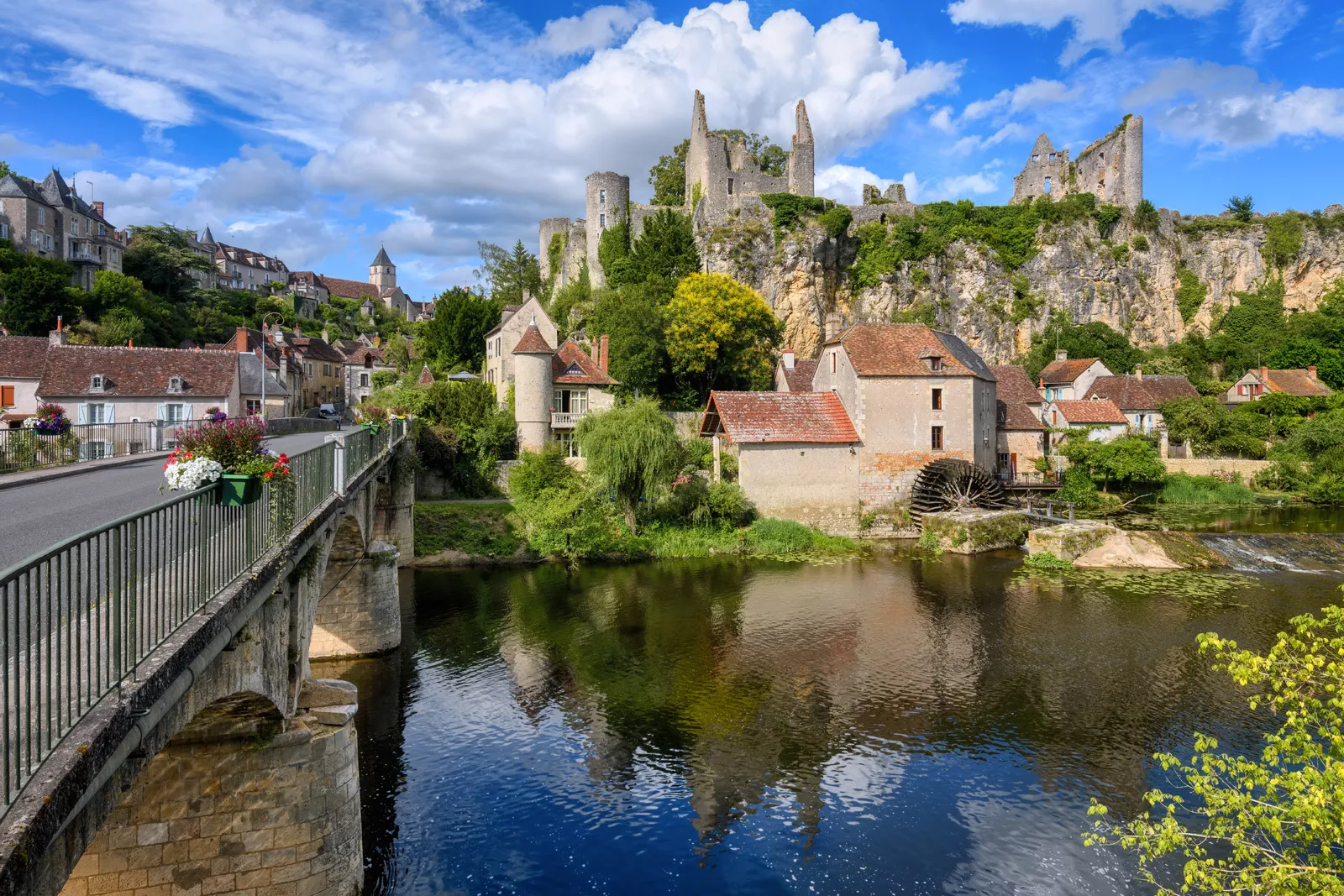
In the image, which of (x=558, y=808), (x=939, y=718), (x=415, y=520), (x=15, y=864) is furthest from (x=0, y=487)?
(x=415, y=520)

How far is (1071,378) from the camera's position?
60.3 metres

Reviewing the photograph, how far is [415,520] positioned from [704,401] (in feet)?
65.5

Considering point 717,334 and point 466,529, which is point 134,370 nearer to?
point 466,529

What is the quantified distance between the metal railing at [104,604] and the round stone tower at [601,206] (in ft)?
199

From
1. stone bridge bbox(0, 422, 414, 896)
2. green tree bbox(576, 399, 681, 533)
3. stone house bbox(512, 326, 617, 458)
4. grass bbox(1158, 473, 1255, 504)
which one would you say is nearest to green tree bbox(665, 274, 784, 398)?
stone house bbox(512, 326, 617, 458)

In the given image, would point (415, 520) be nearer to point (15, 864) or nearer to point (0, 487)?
point (0, 487)

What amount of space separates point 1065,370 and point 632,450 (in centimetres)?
4311

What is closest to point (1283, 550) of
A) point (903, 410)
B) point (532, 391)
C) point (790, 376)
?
point (903, 410)

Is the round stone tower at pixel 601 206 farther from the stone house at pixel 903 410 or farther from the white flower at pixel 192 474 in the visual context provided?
the white flower at pixel 192 474

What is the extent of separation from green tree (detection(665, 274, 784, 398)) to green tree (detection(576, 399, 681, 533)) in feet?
42.1

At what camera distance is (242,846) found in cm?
862

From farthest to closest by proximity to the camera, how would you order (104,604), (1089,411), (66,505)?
(1089,411) < (66,505) < (104,604)

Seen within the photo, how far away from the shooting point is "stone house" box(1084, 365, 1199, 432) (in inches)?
2164

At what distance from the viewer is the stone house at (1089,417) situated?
172 feet
